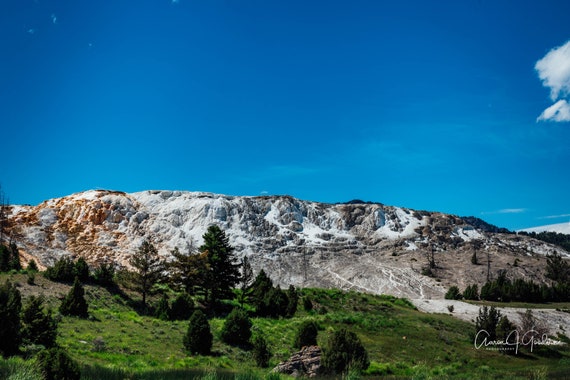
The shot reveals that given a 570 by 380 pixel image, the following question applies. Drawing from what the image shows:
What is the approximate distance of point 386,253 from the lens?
10538 centimetres

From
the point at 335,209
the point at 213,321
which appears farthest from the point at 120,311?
the point at 335,209

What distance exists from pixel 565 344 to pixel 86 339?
1742 inches

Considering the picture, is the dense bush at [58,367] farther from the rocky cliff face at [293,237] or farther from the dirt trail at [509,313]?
the rocky cliff face at [293,237]

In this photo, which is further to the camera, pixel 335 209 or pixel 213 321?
pixel 335 209

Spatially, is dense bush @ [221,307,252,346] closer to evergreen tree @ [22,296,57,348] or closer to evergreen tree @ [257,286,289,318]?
evergreen tree @ [257,286,289,318]

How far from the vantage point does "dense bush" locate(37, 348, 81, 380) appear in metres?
13.7

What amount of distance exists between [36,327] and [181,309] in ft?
48.7

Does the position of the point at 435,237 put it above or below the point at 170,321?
above

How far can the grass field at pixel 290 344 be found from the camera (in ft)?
78.6

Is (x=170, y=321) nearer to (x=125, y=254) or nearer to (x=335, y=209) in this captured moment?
(x=125, y=254)

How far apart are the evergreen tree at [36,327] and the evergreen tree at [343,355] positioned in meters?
14.4

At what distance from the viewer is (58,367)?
545 inches

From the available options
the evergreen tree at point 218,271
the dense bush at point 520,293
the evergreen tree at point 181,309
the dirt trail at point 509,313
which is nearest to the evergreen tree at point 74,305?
the evergreen tree at point 181,309

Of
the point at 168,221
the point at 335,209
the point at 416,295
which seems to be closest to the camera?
the point at 416,295
